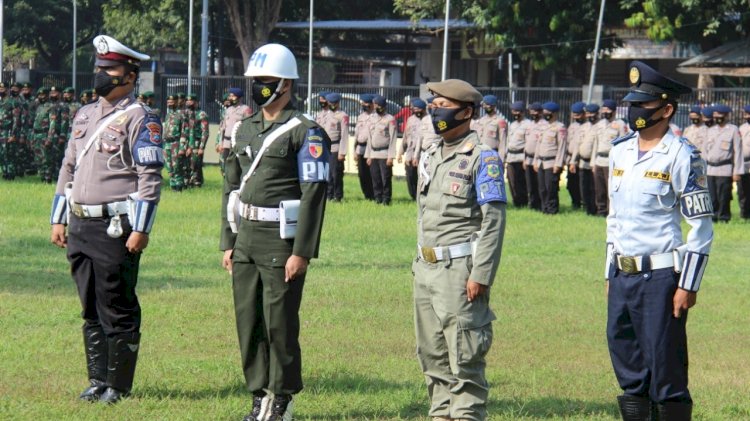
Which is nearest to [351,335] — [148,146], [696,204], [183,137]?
[148,146]

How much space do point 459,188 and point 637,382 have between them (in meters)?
1.28

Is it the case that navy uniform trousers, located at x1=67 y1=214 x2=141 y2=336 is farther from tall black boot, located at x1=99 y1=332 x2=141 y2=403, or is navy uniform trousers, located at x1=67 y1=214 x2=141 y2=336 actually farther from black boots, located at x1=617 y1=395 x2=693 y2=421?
black boots, located at x1=617 y1=395 x2=693 y2=421

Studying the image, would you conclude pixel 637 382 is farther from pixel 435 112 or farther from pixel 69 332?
pixel 69 332

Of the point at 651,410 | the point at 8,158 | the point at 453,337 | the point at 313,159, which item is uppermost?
the point at 313,159

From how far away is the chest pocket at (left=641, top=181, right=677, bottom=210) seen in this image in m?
6.13

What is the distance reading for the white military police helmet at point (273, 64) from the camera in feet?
22.0

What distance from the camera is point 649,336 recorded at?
6125 mm

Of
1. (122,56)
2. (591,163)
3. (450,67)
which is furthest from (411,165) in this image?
(450,67)

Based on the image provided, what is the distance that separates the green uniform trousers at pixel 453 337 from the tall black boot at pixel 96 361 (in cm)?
198

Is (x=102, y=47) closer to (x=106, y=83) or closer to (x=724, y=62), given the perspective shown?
(x=106, y=83)

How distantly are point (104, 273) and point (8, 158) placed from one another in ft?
64.8

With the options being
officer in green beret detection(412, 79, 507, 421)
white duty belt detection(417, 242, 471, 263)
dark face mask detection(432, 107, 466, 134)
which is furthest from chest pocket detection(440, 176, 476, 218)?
dark face mask detection(432, 107, 466, 134)

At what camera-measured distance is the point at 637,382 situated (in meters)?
6.26

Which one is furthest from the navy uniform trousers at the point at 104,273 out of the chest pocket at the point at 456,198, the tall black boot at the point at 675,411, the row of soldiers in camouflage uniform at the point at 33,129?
the row of soldiers in camouflage uniform at the point at 33,129
